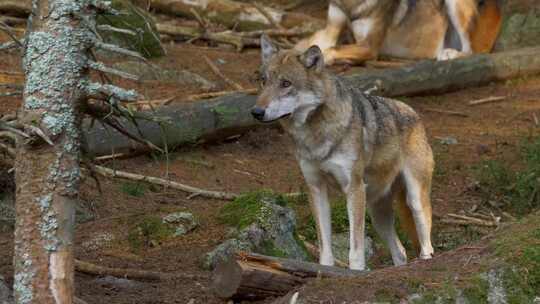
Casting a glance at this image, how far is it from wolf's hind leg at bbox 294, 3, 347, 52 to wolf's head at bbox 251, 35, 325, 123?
7.01 meters

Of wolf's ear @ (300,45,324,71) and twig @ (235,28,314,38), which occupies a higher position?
wolf's ear @ (300,45,324,71)

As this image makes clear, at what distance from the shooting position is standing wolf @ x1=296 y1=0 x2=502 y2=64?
14586 mm

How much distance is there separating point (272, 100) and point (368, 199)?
1.28 m

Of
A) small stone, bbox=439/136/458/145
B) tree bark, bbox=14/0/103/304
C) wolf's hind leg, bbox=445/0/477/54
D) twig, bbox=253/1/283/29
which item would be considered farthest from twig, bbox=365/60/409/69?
tree bark, bbox=14/0/103/304

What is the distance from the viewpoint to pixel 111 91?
17.8ft

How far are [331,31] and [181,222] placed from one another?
7155 mm

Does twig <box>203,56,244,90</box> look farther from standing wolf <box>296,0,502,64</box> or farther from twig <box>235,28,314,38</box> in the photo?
standing wolf <box>296,0,502,64</box>

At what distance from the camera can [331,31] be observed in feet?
48.0

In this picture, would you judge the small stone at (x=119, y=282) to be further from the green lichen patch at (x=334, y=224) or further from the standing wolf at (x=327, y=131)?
the green lichen patch at (x=334, y=224)

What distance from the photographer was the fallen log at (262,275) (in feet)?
19.1

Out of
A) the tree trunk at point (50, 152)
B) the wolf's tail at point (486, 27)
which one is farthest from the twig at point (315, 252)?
the wolf's tail at point (486, 27)

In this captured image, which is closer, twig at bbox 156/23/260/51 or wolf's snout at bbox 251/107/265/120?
wolf's snout at bbox 251/107/265/120

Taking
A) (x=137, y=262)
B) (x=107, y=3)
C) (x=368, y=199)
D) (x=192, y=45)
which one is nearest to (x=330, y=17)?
(x=192, y=45)

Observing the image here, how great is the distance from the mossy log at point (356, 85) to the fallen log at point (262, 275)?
Result: 2.42 m
